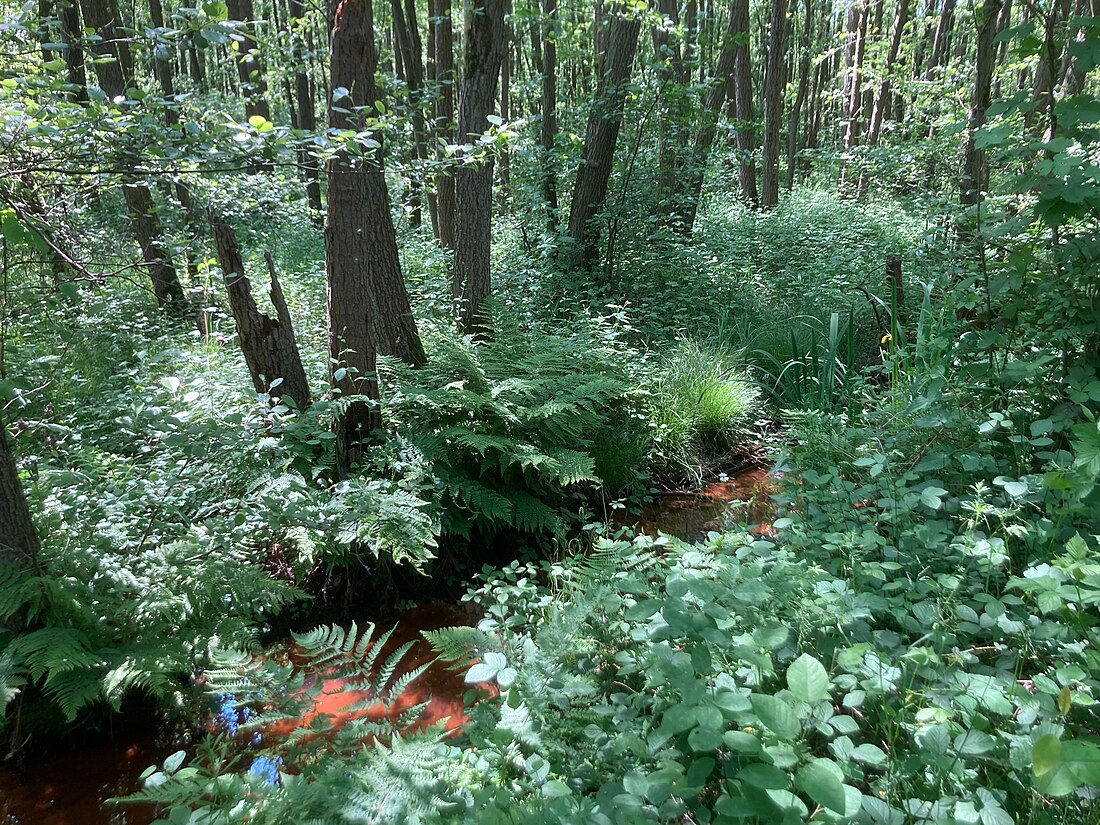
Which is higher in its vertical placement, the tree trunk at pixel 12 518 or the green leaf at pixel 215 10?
the green leaf at pixel 215 10

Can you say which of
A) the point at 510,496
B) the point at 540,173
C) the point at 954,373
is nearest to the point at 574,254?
the point at 540,173

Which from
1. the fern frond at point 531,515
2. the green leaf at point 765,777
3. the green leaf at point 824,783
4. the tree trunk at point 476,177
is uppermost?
the tree trunk at point 476,177

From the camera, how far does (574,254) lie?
8.17 m

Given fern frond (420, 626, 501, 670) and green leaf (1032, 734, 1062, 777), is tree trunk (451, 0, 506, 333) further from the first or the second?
green leaf (1032, 734, 1062, 777)

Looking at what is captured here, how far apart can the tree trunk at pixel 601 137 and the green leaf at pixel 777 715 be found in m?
7.21

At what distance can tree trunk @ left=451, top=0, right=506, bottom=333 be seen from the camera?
578 cm

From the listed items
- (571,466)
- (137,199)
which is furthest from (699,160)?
(137,199)

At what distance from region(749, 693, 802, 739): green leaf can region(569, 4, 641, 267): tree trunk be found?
7.21 metres

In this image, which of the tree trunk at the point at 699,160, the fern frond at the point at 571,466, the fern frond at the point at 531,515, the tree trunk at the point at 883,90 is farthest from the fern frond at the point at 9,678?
the tree trunk at the point at 883,90

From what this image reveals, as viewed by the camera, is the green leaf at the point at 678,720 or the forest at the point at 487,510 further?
the forest at the point at 487,510

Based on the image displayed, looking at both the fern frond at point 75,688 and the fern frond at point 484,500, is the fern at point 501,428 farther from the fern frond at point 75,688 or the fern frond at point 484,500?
the fern frond at point 75,688

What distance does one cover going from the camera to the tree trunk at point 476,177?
5.78 meters

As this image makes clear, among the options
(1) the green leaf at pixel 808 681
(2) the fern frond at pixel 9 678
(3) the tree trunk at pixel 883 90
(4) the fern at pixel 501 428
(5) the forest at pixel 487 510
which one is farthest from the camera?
(3) the tree trunk at pixel 883 90

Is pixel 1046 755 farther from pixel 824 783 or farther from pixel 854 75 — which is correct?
pixel 854 75
